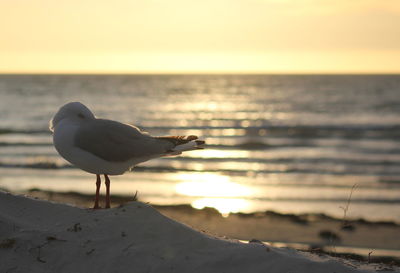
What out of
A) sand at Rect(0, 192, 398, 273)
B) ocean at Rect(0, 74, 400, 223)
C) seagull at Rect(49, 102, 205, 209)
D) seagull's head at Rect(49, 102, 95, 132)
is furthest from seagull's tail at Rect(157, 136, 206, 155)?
ocean at Rect(0, 74, 400, 223)

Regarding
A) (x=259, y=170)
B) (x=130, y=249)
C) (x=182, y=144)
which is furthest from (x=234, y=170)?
(x=130, y=249)

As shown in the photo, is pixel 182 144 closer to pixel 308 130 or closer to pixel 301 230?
pixel 301 230

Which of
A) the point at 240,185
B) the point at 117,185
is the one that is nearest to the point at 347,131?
the point at 240,185

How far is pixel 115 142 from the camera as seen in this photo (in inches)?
263

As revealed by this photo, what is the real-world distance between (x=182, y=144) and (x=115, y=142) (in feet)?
2.80

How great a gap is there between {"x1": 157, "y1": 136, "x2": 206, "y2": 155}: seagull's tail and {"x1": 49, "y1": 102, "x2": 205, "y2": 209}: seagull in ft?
0.28

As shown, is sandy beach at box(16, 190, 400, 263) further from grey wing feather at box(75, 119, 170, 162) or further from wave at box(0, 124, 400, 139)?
wave at box(0, 124, 400, 139)

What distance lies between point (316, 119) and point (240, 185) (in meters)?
29.3

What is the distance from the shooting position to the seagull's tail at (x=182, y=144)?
704cm

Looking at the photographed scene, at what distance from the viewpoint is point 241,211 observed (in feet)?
47.5

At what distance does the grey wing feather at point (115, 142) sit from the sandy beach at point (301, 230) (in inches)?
175

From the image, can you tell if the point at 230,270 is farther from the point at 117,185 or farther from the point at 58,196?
the point at 117,185

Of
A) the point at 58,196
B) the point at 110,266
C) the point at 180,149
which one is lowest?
the point at 58,196

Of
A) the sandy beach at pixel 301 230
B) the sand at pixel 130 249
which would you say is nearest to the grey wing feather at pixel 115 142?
the sand at pixel 130 249
